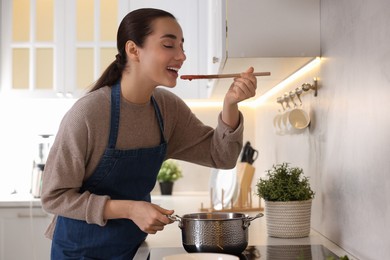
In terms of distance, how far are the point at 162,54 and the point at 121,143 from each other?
266 mm

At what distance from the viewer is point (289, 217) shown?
1788mm

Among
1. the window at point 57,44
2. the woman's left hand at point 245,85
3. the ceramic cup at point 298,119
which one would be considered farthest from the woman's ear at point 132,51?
the window at point 57,44

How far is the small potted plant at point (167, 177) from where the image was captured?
3875mm

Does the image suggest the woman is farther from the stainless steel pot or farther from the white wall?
the white wall

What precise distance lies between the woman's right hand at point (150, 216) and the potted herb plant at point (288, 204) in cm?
48

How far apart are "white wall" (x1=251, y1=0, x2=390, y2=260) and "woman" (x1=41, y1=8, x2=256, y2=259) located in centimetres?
26

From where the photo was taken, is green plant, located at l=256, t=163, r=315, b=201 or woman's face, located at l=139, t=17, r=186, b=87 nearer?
woman's face, located at l=139, t=17, r=186, b=87

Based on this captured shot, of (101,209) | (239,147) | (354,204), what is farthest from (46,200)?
(354,204)

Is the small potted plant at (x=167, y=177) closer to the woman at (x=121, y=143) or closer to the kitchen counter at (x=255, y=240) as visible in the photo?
the kitchen counter at (x=255, y=240)

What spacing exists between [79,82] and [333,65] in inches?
86.1

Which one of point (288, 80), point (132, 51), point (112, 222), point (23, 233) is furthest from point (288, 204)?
point (23, 233)

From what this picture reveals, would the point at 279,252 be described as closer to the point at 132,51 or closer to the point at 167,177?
the point at 132,51

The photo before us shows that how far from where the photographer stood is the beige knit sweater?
154 centimetres

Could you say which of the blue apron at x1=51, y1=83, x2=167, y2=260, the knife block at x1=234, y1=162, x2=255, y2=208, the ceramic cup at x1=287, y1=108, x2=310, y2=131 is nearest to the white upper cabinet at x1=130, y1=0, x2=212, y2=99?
the knife block at x1=234, y1=162, x2=255, y2=208
